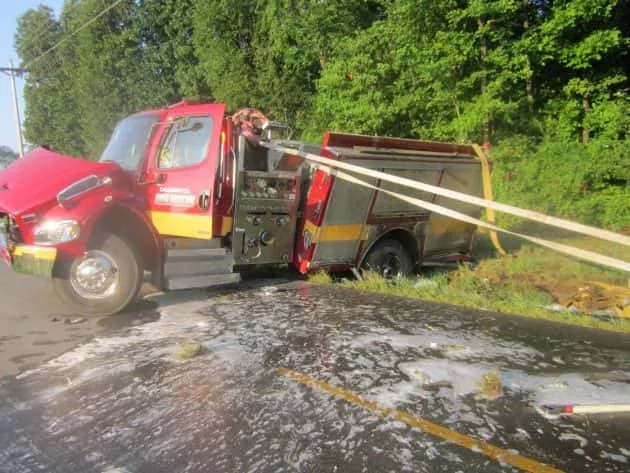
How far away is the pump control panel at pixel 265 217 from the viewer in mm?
6930

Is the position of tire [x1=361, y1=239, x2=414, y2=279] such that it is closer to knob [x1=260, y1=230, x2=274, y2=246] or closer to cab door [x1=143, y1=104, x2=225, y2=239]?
knob [x1=260, y1=230, x2=274, y2=246]

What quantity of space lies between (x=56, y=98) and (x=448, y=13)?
1504 inches

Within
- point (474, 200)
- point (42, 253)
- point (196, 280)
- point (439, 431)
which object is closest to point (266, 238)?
point (196, 280)

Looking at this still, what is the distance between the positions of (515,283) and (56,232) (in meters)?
6.29

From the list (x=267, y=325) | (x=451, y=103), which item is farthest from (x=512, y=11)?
(x=267, y=325)

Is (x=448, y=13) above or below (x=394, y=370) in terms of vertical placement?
above

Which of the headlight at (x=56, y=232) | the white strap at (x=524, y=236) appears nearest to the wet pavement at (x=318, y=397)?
the white strap at (x=524, y=236)

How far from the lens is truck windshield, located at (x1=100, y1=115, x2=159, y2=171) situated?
7.08 meters

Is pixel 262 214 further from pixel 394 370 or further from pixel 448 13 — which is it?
pixel 448 13

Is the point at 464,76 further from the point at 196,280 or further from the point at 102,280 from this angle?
the point at 102,280

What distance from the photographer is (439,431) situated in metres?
3.29

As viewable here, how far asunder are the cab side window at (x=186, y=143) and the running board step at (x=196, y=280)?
1.39 meters

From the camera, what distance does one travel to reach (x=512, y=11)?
13.9 m

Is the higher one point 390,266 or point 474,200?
point 474,200
